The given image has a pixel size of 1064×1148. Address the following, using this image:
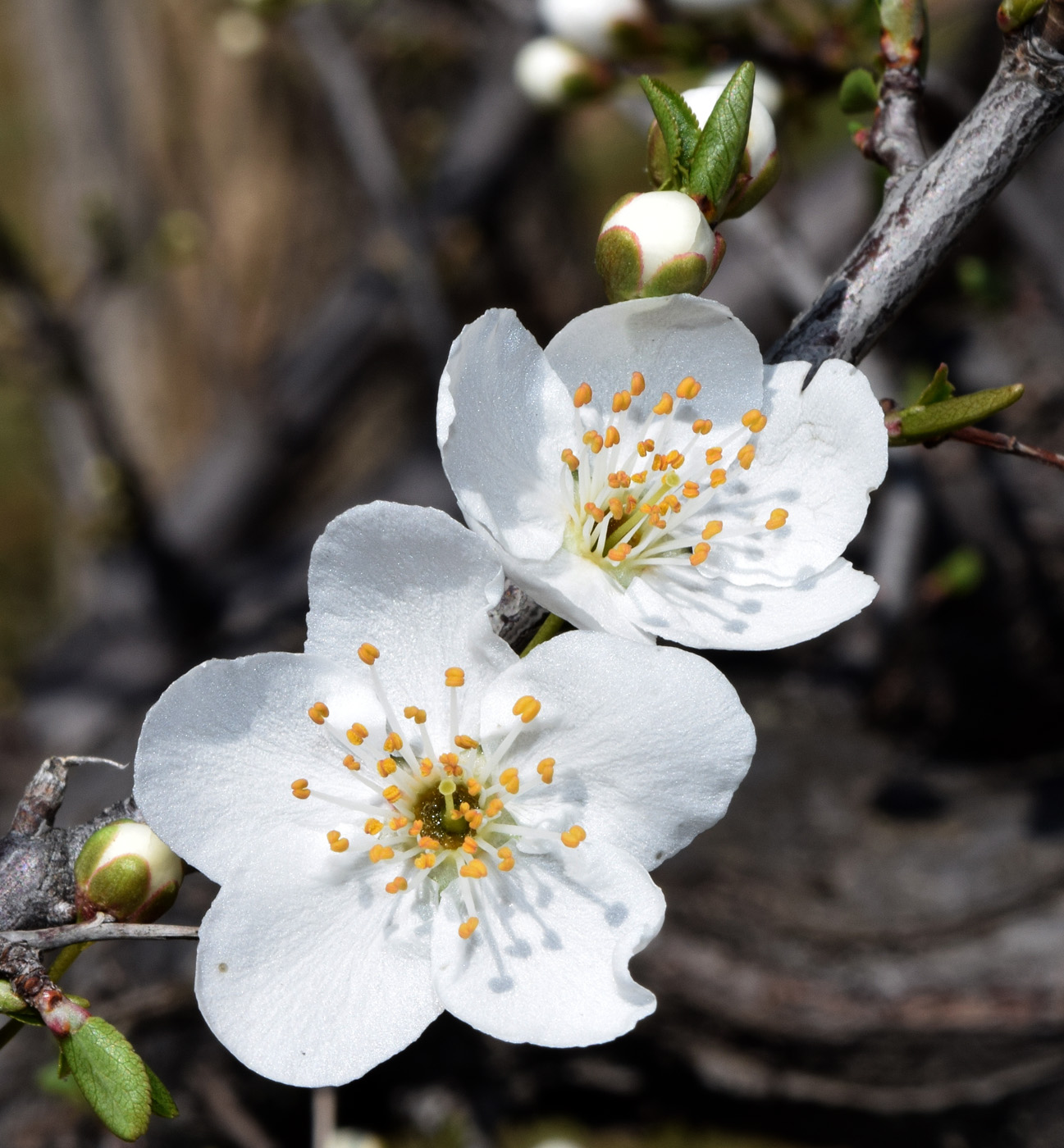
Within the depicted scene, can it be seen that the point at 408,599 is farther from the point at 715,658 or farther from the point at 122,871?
the point at 715,658

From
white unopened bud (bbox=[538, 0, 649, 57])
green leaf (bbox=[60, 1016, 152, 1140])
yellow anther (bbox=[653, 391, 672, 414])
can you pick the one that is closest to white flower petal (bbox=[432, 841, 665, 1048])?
green leaf (bbox=[60, 1016, 152, 1140])

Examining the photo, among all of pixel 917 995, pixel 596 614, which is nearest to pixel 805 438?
pixel 596 614

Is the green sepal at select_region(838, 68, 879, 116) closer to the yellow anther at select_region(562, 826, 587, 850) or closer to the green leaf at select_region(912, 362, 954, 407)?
the green leaf at select_region(912, 362, 954, 407)

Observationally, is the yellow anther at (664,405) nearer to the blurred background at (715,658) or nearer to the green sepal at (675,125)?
the green sepal at (675,125)

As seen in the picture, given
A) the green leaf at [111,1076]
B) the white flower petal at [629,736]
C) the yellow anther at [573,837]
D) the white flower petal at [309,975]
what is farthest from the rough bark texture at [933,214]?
the green leaf at [111,1076]

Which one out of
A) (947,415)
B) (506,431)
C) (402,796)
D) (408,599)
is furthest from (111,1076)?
(947,415)

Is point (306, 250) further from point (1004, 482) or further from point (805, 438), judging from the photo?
point (805, 438)
